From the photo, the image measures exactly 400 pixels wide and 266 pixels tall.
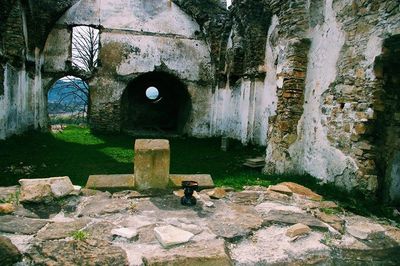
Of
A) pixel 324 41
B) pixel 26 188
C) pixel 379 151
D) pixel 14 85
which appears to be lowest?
pixel 26 188

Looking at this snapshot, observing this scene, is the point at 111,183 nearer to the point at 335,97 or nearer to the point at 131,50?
the point at 335,97

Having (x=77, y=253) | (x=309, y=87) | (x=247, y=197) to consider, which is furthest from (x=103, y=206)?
(x=309, y=87)

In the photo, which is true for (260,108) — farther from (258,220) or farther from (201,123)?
(258,220)

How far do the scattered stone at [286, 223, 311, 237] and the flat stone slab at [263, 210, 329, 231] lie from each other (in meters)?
0.19

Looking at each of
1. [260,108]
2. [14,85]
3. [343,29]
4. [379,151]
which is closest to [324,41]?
[343,29]

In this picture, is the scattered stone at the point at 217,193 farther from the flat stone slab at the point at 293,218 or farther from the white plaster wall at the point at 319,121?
the white plaster wall at the point at 319,121

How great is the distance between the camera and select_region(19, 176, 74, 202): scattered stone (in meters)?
4.23

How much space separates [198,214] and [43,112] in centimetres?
1231

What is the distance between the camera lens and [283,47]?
759 centimetres

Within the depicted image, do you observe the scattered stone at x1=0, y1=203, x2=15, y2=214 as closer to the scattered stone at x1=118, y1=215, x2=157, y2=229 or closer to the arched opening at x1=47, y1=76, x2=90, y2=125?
the scattered stone at x1=118, y1=215, x2=157, y2=229

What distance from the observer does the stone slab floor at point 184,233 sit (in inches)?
122

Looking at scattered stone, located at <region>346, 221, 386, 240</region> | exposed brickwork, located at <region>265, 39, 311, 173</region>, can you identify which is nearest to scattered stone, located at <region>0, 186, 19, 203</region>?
scattered stone, located at <region>346, 221, 386, 240</region>

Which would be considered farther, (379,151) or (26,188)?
(379,151)

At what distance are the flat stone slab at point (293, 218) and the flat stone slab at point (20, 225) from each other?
8.14 feet
